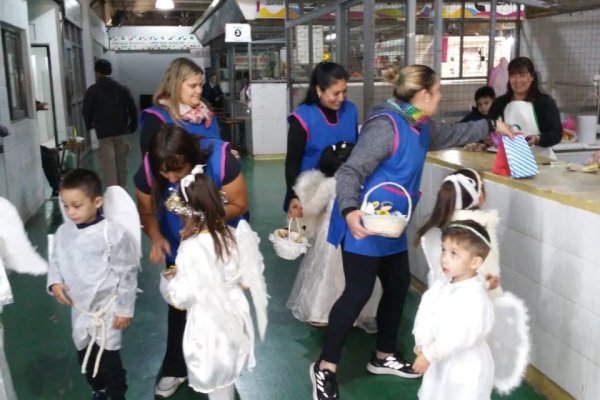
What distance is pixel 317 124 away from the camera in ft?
9.25

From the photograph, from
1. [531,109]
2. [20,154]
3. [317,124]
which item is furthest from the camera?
[20,154]

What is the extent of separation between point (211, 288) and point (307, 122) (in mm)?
1088

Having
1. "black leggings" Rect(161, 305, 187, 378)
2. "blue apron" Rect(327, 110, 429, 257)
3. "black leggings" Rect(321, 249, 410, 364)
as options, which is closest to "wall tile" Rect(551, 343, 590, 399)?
"black leggings" Rect(321, 249, 410, 364)

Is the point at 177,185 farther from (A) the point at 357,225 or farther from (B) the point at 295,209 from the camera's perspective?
(B) the point at 295,209

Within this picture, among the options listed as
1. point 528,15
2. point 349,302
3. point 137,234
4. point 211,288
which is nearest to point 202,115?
point 137,234

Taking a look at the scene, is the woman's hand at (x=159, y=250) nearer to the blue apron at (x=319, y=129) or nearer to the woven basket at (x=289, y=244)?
the woven basket at (x=289, y=244)

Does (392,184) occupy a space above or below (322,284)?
above

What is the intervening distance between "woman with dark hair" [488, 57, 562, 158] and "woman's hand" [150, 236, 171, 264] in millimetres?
2069

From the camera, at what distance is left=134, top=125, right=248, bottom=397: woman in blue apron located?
A: 2.05 metres

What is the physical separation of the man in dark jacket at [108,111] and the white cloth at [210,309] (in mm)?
4349

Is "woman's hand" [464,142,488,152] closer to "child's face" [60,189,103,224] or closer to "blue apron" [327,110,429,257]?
"blue apron" [327,110,429,257]

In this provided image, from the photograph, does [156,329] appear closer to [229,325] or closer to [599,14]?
[229,325]

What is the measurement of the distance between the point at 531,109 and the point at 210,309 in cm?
229

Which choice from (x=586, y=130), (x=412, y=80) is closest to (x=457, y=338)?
(x=412, y=80)
